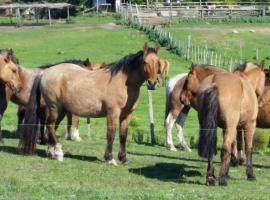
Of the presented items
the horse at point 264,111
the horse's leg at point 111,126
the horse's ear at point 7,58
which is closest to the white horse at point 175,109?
the horse at point 264,111

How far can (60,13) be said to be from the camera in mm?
89438

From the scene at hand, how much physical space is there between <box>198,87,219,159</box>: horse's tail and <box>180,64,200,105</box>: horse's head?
1484 millimetres

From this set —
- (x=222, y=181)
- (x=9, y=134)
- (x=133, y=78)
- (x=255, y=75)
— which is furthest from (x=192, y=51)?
(x=222, y=181)

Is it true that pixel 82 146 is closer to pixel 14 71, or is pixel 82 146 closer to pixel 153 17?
pixel 14 71

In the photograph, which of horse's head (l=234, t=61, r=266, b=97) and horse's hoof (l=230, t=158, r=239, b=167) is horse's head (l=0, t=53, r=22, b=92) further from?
horse's hoof (l=230, t=158, r=239, b=167)

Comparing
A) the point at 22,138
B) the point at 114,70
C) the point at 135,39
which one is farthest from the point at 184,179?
the point at 135,39

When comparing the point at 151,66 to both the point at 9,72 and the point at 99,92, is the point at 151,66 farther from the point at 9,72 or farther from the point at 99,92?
the point at 9,72

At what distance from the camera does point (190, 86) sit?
14773 mm

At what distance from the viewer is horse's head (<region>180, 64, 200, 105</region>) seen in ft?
48.0

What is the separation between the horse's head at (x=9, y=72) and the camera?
17.1 metres

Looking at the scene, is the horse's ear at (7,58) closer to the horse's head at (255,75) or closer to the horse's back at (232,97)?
the horse's head at (255,75)

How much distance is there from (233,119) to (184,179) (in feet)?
5.16

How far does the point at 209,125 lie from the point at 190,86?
1.97 m

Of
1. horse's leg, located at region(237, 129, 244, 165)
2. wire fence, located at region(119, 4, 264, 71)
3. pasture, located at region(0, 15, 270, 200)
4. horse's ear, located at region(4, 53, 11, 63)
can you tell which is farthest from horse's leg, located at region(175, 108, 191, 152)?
wire fence, located at region(119, 4, 264, 71)
